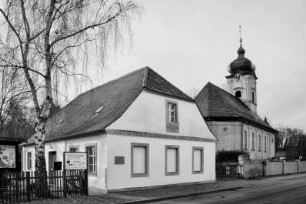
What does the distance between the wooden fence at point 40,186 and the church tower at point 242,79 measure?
37805 millimetres

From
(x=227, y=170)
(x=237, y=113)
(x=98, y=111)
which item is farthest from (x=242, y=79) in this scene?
(x=98, y=111)

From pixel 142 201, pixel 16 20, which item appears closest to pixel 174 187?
pixel 142 201

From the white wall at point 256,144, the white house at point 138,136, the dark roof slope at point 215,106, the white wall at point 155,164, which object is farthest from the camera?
the white wall at point 256,144

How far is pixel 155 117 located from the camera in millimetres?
22297

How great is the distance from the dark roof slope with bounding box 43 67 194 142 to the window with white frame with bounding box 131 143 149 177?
2.17 meters

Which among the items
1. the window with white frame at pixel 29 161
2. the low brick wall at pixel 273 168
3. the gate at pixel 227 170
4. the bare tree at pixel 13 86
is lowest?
the low brick wall at pixel 273 168

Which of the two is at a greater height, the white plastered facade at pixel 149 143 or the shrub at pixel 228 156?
the white plastered facade at pixel 149 143

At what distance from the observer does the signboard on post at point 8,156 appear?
53.9 ft

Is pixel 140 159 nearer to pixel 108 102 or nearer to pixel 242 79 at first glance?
pixel 108 102

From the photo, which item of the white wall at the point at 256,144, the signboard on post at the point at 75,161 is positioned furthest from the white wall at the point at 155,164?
the white wall at the point at 256,144

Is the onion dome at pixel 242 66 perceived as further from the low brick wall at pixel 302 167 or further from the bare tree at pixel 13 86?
the bare tree at pixel 13 86

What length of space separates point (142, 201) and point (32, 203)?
14.3 feet

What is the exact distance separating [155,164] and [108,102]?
16.2 feet

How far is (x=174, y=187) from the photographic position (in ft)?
73.3
